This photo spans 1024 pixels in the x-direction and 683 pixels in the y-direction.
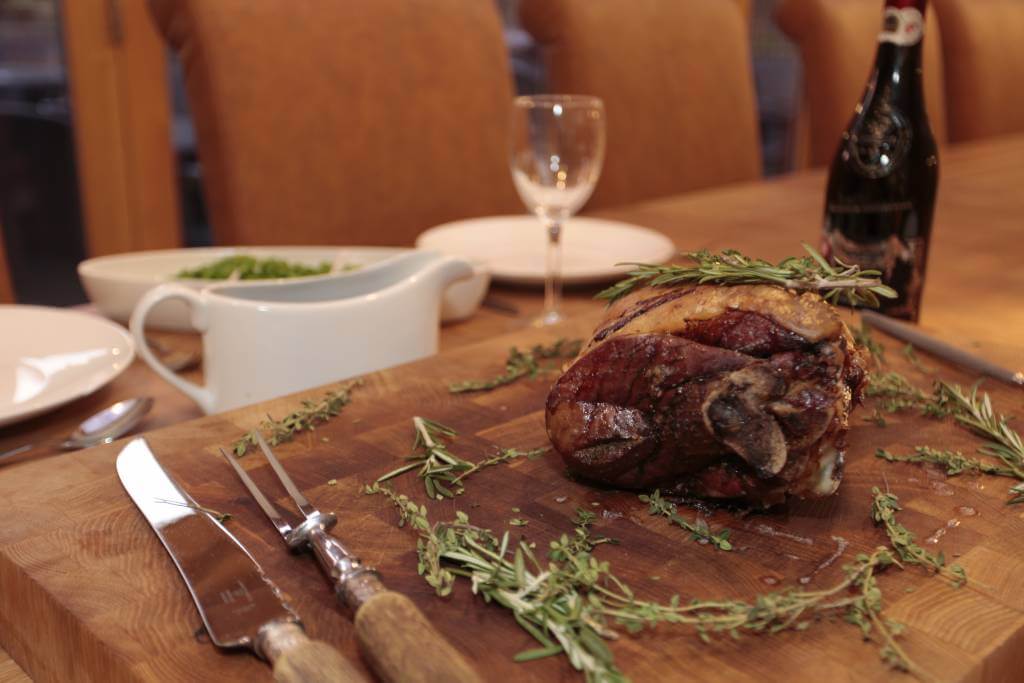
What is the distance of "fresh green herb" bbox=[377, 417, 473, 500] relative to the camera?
0.81 metres

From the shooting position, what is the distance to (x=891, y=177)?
1.30m

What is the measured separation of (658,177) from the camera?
2.72 metres

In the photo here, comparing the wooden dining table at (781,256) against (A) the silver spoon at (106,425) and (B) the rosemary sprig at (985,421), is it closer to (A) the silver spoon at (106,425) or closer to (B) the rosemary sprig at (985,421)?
(A) the silver spoon at (106,425)

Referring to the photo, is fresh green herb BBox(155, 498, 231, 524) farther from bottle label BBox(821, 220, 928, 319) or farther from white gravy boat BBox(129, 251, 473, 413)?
bottle label BBox(821, 220, 928, 319)

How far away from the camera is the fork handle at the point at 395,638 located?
540 mm

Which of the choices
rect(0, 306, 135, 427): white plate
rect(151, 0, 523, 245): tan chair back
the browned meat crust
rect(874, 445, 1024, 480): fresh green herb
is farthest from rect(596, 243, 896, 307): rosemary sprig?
rect(151, 0, 523, 245): tan chair back

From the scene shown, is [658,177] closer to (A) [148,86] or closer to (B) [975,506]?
(A) [148,86]

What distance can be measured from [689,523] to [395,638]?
0.28m

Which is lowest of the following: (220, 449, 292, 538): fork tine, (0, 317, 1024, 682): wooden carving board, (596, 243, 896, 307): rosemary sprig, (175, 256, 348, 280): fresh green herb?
(0, 317, 1024, 682): wooden carving board

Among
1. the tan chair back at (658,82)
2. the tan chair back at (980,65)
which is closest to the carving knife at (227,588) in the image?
the tan chair back at (658,82)

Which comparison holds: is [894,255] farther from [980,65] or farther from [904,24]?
[980,65]

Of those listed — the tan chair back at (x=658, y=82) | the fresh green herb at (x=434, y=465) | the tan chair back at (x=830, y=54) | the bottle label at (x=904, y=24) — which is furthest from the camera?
the tan chair back at (x=830, y=54)

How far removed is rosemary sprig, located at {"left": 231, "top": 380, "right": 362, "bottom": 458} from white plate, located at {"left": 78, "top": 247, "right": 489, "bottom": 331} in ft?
0.70

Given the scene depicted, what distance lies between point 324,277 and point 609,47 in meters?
1.59
